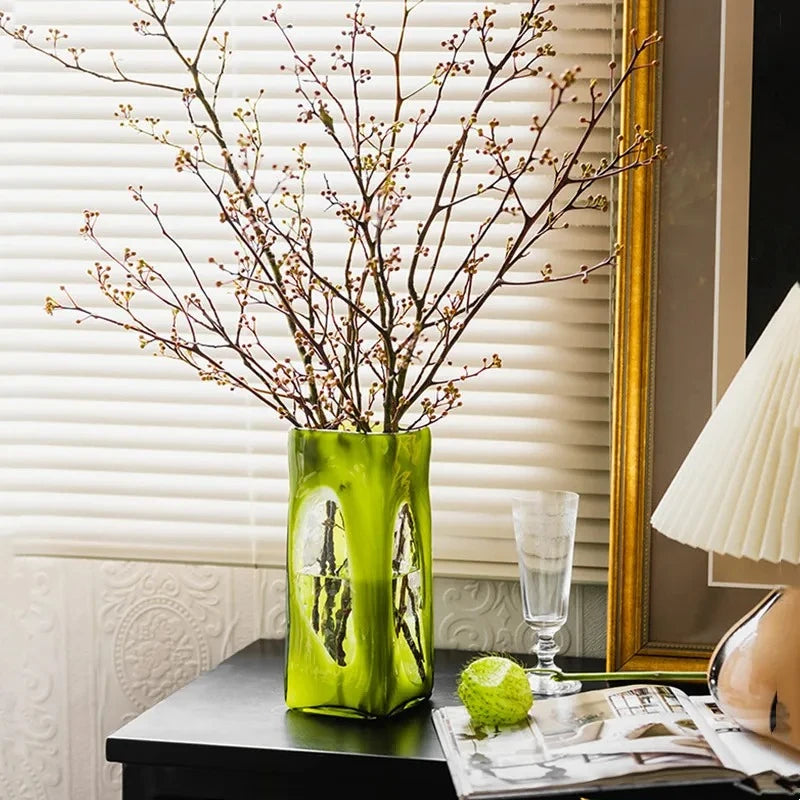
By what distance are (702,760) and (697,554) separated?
1.28 feet

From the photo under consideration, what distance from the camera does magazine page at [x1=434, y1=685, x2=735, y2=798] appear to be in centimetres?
102

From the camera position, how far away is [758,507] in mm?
988

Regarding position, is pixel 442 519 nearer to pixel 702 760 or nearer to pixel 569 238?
pixel 569 238

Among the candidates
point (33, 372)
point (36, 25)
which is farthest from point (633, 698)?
point (36, 25)

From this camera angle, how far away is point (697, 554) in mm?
1391

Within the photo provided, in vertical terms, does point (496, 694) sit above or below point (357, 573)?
below

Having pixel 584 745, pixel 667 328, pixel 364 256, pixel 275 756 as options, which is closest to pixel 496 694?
pixel 584 745

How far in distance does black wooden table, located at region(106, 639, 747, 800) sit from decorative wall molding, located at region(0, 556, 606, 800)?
0.32 m

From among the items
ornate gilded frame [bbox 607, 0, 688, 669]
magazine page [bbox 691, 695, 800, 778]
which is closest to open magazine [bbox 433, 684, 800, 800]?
magazine page [bbox 691, 695, 800, 778]

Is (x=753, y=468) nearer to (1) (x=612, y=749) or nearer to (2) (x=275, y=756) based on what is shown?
(1) (x=612, y=749)

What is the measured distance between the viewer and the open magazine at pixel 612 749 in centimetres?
102

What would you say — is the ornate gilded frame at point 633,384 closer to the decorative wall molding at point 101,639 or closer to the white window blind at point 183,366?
the white window blind at point 183,366

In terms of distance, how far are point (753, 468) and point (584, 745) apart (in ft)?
1.07

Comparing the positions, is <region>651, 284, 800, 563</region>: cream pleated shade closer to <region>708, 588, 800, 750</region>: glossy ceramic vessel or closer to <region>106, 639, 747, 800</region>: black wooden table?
<region>708, 588, 800, 750</region>: glossy ceramic vessel
